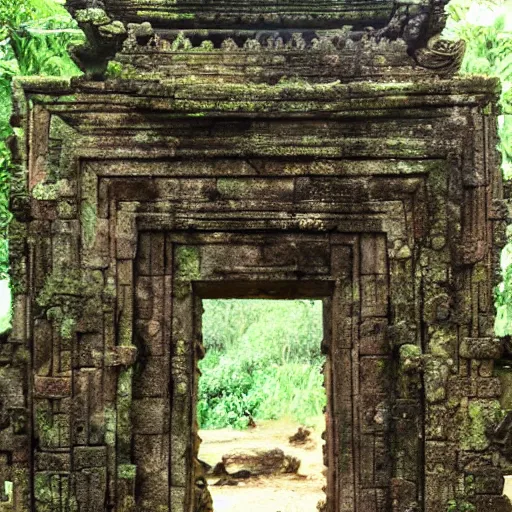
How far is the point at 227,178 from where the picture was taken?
6000mm

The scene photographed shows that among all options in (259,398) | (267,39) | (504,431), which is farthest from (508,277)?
(259,398)

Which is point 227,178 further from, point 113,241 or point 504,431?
point 504,431

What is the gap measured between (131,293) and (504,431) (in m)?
3.27

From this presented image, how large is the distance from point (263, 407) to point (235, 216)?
491 inches

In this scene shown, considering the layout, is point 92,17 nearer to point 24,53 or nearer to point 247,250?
point 247,250

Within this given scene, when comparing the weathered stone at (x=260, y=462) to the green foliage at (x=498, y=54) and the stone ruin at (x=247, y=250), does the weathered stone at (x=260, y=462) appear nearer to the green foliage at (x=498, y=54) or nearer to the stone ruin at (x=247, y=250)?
the green foliage at (x=498, y=54)

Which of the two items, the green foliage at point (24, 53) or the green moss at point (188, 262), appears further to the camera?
the green foliage at point (24, 53)

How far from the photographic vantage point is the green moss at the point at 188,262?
6.06m

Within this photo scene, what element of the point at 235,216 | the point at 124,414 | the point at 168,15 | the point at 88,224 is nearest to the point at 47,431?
the point at 124,414

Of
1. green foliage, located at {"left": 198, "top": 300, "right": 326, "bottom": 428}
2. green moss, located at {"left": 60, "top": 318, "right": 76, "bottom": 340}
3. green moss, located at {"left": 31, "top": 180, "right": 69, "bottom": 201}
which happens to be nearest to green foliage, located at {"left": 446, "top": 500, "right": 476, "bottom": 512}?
green moss, located at {"left": 60, "top": 318, "right": 76, "bottom": 340}

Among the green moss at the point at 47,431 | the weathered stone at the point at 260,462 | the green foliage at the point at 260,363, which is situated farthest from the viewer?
the green foliage at the point at 260,363

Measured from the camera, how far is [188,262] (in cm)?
607

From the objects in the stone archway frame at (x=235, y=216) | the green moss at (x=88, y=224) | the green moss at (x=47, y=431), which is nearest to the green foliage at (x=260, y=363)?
the stone archway frame at (x=235, y=216)

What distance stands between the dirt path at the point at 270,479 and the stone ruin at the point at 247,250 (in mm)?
4914
